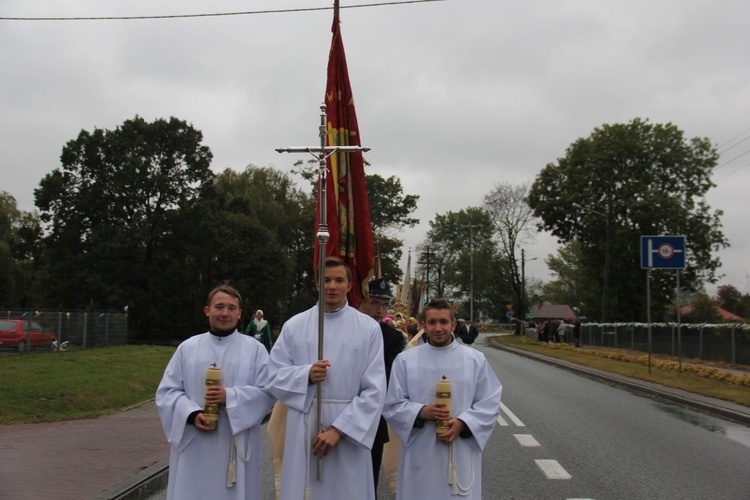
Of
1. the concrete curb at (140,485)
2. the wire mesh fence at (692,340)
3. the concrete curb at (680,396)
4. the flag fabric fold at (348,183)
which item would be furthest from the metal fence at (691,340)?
the flag fabric fold at (348,183)

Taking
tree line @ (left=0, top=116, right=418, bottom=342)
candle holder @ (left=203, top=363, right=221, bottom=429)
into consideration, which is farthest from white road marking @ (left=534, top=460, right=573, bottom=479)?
tree line @ (left=0, top=116, right=418, bottom=342)

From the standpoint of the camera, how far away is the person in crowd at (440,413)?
421 centimetres

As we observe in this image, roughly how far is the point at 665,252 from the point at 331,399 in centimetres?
1722

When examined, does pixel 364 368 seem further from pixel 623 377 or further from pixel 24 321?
pixel 24 321

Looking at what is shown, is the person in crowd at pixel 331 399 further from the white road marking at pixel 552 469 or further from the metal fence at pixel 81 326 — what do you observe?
the metal fence at pixel 81 326

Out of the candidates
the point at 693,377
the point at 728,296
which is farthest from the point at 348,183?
the point at 728,296

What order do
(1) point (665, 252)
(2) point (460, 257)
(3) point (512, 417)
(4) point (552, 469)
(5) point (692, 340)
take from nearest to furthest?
(4) point (552, 469)
(3) point (512, 417)
(1) point (665, 252)
(5) point (692, 340)
(2) point (460, 257)

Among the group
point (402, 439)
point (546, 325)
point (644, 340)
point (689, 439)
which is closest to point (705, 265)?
point (546, 325)

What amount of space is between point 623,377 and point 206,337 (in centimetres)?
1726

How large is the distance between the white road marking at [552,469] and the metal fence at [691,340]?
13.1 m

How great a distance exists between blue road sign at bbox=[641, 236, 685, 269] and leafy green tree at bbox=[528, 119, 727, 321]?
24218 millimetres

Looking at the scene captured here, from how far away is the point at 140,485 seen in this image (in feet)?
22.1

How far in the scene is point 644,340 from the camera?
30578 mm

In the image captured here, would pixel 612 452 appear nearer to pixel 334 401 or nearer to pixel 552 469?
pixel 552 469
